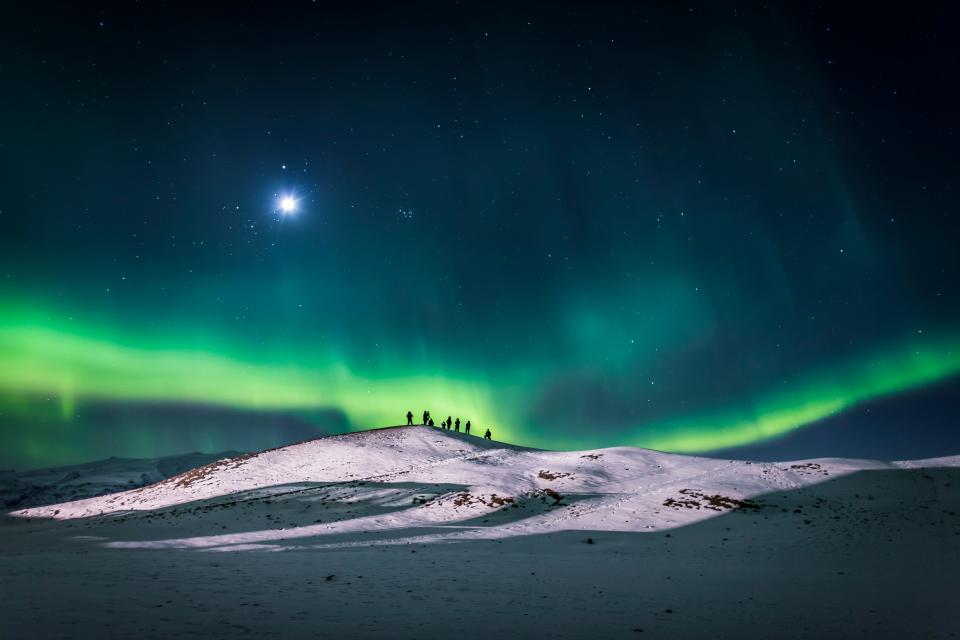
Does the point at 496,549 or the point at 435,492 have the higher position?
the point at 435,492

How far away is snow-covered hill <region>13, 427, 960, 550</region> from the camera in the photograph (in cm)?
2494

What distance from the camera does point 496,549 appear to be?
→ 1922 centimetres

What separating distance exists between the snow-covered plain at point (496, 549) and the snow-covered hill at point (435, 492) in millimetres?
228

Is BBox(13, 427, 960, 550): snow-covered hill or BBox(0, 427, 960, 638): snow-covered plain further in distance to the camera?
BBox(13, 427, 960, 550): snow-covered hill

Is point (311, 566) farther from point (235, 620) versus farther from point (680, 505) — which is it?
point (680, 505)

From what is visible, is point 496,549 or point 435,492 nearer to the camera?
point 496,549

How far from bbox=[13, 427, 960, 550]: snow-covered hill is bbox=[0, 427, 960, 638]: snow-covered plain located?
228mm

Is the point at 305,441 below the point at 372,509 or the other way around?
the other way around

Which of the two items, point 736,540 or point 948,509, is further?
point 948,509

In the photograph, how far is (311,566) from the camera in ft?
45.7

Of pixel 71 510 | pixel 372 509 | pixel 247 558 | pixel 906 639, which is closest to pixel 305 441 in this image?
pixel 71 510

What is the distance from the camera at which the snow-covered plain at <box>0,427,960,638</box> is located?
27.2 feet

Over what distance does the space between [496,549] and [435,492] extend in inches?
548

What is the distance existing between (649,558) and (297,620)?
1410 cm
